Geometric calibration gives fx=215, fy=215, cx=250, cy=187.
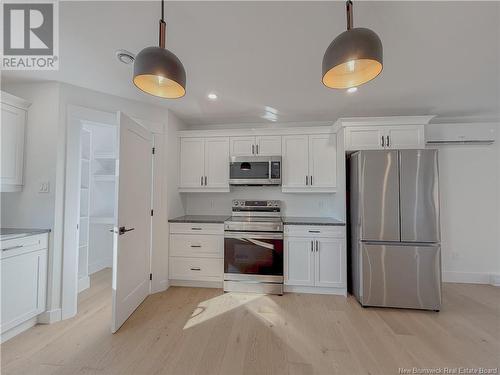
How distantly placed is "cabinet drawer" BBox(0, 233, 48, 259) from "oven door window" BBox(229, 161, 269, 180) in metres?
2.25

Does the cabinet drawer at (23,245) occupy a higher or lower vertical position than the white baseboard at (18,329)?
higher

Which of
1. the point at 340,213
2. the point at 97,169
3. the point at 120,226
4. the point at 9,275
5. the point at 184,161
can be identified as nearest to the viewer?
the point at 9,275

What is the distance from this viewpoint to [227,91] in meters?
2.54

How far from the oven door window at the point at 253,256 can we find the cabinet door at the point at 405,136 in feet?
6.60

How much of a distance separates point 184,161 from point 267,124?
152 centimetres

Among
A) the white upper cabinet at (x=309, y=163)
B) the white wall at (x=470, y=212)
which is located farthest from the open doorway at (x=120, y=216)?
the white wall at (x=470, y=212)

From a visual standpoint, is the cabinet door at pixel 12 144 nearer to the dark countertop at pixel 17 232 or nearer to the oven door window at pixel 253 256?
the dark countertop at pixel 17 232

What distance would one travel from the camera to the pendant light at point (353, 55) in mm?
954

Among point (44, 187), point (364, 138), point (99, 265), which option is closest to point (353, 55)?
point (364, 138)

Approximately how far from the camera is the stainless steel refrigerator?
2447 mm

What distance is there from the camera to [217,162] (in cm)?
342

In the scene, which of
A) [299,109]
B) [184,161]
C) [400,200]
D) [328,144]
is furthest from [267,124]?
[400,200]

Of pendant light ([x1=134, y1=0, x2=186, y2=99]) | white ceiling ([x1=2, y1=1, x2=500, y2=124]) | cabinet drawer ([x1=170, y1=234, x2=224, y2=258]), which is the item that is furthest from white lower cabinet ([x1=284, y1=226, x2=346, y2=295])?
pendant light ([x1=134, y1=0, x2=186, y2=99])

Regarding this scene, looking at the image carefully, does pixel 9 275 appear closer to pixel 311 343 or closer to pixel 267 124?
pixel 311 343
